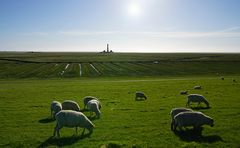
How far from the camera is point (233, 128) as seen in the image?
59.2ft

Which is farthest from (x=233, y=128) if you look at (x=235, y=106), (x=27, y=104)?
(x=27, y=104)

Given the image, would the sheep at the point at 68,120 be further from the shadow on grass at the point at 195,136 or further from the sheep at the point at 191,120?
the shadow on grass at the point at 195,136

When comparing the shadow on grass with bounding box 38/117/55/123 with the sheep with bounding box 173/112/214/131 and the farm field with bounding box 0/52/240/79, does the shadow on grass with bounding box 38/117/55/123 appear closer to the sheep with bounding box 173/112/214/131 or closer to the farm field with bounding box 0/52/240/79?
the sheep with bounding box 173/112/214/131

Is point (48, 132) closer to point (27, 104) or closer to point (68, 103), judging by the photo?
point (68, 103)

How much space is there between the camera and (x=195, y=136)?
1628 centimetres

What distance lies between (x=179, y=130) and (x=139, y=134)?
104 inches

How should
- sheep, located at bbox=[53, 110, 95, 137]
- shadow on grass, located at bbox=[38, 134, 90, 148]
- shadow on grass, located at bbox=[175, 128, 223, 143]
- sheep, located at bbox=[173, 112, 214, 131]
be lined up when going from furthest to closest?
sheep, located at bbox=[173, 112, 214, 131] → sheep, located at bbox=[53, 110, 95, 137] → shadow on grass, located at bbox=[175, 128, 223, 143] → shadow on grass, located at bbox=[38, 134, 90, 148]

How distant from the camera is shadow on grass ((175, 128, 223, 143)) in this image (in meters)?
15.5

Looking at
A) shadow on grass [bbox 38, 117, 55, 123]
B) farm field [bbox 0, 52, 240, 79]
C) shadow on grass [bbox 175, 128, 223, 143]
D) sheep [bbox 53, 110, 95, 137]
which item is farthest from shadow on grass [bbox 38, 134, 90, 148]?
farm field [bbox 0, 52, 240, 79]

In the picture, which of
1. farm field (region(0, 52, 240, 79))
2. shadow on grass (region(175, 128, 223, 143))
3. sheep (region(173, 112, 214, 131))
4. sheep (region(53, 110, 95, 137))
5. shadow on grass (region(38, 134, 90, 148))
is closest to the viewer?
shadow on grass (region(38, 134, 90, 148))

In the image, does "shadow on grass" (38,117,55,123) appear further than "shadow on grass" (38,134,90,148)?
Yes

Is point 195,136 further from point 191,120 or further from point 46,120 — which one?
point 46,120

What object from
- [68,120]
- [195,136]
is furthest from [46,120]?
[195,136]

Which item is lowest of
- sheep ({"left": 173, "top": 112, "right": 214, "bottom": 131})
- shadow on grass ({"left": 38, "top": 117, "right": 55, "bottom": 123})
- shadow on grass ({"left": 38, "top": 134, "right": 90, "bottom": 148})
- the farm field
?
the farm field
